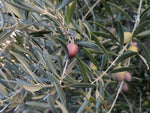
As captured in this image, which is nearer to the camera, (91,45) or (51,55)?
(91,45)

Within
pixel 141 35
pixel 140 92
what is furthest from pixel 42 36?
pixel 140 92

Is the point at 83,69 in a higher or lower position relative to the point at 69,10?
lower

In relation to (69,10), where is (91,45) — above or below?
below

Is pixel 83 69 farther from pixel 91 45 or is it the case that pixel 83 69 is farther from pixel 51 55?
pixel 51 55

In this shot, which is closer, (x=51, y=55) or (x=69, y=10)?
(x=69, y=10)

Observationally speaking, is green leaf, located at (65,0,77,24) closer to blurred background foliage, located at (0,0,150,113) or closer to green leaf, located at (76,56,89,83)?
blurred background foliage, located at (0,0,150,113)

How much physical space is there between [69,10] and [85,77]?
19 cm

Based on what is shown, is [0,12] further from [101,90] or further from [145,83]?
[145,83]

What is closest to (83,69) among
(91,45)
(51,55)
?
(91,45)

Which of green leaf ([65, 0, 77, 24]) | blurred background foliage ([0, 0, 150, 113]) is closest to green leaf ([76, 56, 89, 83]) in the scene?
blurred background foliage ([0, 0, 150, 113])

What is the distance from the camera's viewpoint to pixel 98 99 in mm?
622

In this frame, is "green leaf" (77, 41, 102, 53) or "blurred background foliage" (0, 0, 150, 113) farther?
"green leaf" (77, 41, 102, 53)

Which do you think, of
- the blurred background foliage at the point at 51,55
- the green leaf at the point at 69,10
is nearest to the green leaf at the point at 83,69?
the blurred background foliage at the point at 51,55

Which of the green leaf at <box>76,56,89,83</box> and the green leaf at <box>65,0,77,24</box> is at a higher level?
the green leaf at <box>65,0,77,24</box>
